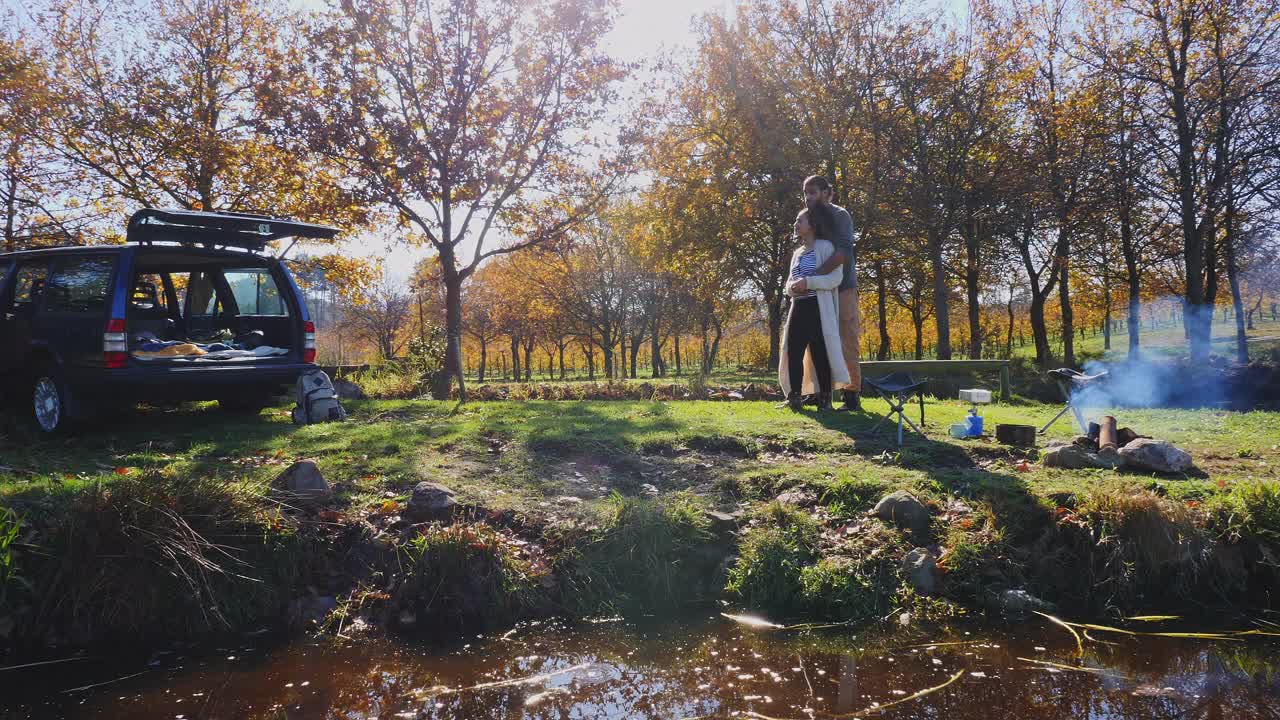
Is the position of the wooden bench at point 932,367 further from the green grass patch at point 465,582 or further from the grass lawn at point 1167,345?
the grass lawn at point 1167,345

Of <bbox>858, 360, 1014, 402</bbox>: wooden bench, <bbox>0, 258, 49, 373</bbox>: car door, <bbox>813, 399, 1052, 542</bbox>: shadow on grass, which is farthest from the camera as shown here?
<bbox>858, 360, 1014, 402</bbox>: wooden bench

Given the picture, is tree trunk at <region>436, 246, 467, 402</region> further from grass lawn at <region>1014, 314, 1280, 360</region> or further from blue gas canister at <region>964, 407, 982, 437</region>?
grass lawn at <region>1014, 314, 1280, 360</region>

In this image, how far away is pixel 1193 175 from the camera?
19.6m

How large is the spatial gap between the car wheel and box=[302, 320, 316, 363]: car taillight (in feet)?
7.31

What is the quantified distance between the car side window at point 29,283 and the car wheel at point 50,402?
0.89 meters

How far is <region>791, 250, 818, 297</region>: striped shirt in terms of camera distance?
307 inches

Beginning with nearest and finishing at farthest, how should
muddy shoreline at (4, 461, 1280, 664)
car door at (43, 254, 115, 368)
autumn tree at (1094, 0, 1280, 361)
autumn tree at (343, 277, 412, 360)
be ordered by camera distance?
muddy shoreline at (4, 461, 1280, 664), car door at (43, 254, 115, 368), autumn tree at (1094, 0, 1280, 361), autumn tree at (343, 277, 412, 360)

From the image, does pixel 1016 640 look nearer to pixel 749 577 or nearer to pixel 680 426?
pixel 749 577

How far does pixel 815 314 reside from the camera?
7.94m

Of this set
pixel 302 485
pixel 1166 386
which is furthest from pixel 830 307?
pixel 1166 386

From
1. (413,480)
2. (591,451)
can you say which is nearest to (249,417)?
(413,480)

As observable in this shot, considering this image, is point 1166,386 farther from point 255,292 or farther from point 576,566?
point 255,292

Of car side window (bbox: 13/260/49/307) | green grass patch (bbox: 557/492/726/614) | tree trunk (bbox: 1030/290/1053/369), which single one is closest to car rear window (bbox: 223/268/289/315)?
car side window (bbox: 13/260/49/307)

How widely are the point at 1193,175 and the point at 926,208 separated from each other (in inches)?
319
